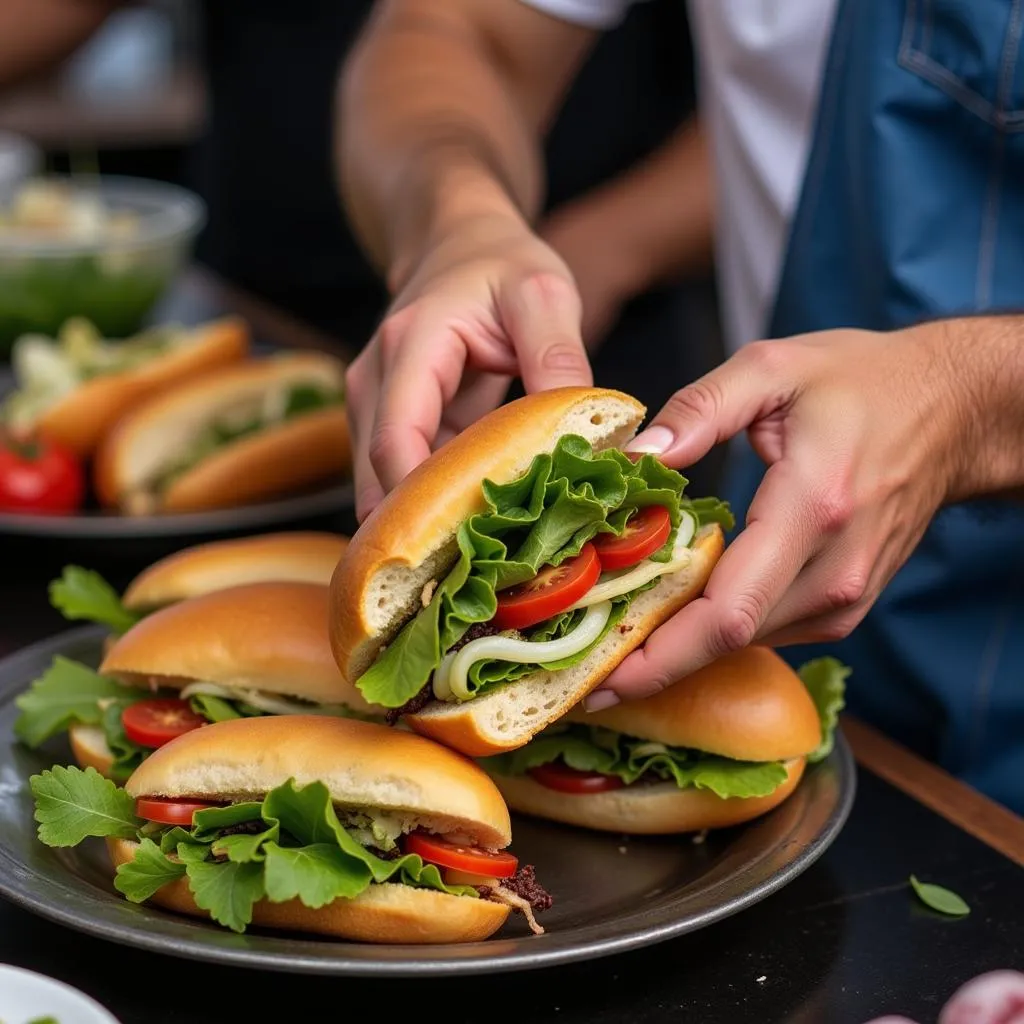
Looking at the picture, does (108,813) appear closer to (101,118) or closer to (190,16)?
(101,118)

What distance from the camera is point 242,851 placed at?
1540 millimetres

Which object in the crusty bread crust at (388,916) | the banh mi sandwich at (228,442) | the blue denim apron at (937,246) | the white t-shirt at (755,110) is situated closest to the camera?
the crusty bread crust at (388,916)

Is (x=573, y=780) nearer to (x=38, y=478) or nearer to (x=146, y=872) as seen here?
(x=146, y=872)

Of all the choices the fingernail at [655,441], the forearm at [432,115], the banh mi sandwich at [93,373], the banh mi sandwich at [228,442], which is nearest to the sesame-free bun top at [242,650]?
the fingernail at [655,441]

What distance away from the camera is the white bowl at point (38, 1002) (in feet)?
4.14

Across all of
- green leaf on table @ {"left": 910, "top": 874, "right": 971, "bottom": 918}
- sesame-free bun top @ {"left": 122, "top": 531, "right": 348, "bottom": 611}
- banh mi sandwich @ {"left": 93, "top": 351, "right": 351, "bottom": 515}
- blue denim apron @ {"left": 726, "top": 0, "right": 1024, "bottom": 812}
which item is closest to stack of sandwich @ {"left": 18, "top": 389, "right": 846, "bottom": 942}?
sesame-free bun top @ {"left": 122, "top": 531, "right": 348, "bottom": 611}

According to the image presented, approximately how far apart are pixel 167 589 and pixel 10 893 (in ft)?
2.38

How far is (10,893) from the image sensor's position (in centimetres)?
156

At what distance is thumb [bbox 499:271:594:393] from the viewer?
6.31ft

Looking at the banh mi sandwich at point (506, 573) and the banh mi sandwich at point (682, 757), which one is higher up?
the banh mi sandwich at point (506, 573)

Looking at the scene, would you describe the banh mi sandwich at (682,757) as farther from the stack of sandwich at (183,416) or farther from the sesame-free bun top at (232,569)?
the stack of sandwich at (183,416)

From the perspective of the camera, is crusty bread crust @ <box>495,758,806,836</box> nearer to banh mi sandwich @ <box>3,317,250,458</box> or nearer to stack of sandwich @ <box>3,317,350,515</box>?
stack of sandwich @ <box>3,317,350,515</box>

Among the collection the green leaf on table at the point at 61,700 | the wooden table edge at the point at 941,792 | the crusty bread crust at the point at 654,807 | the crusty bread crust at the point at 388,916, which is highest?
the crusty bread crust at the point at 388,916

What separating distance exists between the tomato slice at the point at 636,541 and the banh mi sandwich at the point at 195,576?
1.81 ft
